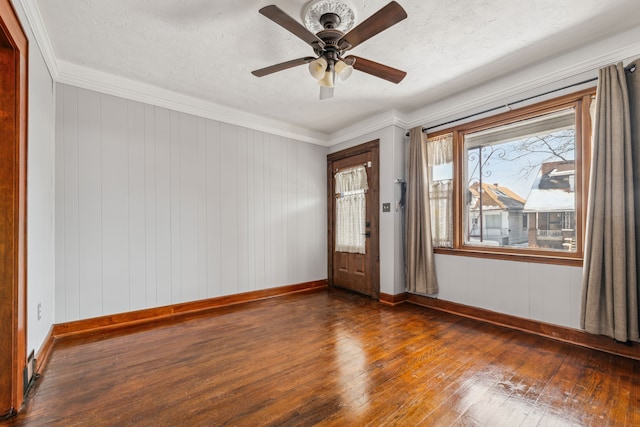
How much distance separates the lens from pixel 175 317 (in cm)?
343

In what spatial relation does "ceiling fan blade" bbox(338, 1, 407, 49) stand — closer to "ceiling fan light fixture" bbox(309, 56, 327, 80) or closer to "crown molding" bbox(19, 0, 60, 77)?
"ceiling fan light fixture" bbox(309, 56, 327, 80)

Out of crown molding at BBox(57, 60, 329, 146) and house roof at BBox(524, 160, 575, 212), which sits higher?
crown molding at BBox(57, 60, 329, 146)

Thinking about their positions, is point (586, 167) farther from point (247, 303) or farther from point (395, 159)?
point (247, 303)

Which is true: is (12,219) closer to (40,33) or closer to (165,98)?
(40,33)

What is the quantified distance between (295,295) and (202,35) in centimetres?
351

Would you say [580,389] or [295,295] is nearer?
[580,389]

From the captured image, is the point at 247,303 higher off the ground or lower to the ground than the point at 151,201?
lower

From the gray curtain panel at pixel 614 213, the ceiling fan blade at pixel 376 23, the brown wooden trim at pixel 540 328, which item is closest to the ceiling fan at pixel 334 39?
the ceiling fan blade at pixel 376 23

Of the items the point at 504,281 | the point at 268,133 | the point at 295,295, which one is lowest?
the point at 295,295

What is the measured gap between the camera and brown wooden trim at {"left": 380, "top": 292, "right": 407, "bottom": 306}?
3971 millimetres

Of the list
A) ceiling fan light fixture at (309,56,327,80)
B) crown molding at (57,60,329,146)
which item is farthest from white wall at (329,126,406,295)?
ceiling fan light fixture at (309,56,327,80)

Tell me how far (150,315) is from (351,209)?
3121mm

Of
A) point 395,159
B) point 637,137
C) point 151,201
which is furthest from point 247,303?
point 637,137

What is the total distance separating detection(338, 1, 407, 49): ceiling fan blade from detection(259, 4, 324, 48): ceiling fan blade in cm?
19
